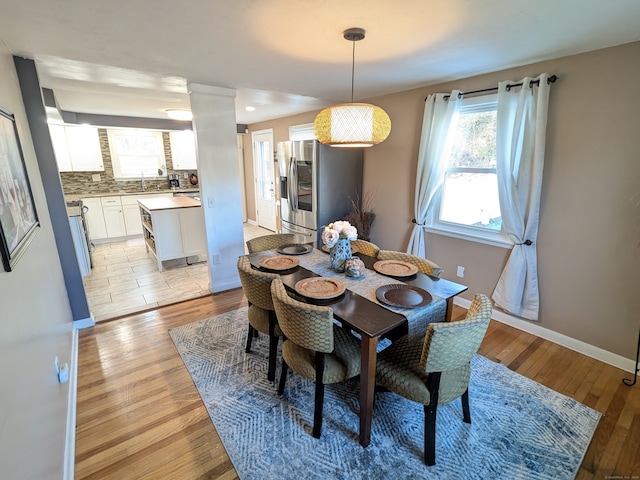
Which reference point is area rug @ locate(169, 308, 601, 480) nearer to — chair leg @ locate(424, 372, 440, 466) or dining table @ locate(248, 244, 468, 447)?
chair leg @ locate(424, 372, 440, 466)

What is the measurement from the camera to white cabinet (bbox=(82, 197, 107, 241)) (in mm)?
5531

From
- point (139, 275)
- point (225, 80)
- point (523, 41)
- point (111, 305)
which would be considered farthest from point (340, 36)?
point (139, 275)

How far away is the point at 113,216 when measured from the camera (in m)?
5.77

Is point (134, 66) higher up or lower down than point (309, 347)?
higher up

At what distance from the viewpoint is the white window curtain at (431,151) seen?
302 cm

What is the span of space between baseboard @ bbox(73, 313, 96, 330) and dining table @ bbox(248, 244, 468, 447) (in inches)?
77.7

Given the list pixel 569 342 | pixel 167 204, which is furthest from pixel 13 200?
pixel 569 342

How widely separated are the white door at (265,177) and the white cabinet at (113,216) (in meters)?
2.76

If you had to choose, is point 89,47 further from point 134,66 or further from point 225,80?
point 225,80

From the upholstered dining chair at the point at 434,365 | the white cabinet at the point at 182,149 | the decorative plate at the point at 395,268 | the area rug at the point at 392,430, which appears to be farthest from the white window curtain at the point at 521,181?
the white cabinet at the point at 182,149

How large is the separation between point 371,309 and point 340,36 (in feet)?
5.84

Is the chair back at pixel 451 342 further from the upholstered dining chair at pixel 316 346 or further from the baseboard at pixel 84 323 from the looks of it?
the baseboard at pixel 84 323

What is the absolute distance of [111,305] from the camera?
331 centimetres

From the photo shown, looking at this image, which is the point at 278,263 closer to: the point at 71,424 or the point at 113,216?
the point at 71,424
